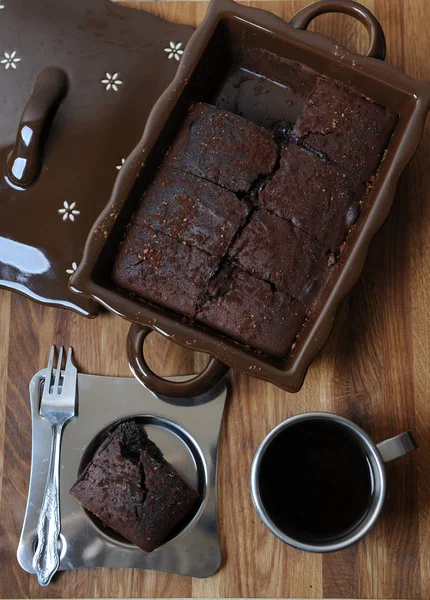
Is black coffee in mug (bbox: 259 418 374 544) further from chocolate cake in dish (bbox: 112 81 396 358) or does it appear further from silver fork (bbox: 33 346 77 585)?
silver fork (bbox: 33 346 77 585)

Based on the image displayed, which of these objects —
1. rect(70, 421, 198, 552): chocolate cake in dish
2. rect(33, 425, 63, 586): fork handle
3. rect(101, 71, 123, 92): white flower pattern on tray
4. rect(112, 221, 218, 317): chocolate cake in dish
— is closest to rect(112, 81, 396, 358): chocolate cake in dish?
rect(112, 221, 218, 317): chocolate cake in dish

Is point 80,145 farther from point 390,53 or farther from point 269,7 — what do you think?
point 390,53

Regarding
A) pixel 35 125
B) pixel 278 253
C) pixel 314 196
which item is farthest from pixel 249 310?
pixel 35 125

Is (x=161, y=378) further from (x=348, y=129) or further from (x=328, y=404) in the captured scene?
(x=348, y=129)

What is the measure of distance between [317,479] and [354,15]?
103 cm

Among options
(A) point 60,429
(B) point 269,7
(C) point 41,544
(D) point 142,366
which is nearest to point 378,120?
(B) point 269,7

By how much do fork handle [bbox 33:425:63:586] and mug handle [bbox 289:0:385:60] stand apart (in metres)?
1.15

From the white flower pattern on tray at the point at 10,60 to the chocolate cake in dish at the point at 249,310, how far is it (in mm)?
720

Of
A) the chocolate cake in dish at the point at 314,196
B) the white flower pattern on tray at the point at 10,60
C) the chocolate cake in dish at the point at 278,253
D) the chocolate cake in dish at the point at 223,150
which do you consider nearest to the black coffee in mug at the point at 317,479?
Answer: the chocolate cake in dish at the point at 278,253

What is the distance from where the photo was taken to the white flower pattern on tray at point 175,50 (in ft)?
5.44

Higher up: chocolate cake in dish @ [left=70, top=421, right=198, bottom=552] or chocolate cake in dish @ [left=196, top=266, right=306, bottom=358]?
chocolate cake in dish @ [left=196, top=266, right=306, bottom=358]

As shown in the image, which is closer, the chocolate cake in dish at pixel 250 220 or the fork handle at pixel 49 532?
the chocolate cake in dish at pixel 250 220

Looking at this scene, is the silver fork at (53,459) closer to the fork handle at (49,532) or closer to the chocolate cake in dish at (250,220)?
the fork handle at (49,532)

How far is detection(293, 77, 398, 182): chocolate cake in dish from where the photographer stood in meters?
1.51
